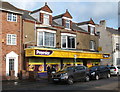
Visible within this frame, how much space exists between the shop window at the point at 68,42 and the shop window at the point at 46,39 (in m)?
2.26

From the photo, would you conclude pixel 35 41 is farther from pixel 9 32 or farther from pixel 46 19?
pixel 46 19

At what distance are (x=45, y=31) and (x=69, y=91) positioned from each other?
12.7m

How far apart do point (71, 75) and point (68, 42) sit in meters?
11.6

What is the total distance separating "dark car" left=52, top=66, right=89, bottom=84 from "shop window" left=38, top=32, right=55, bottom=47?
304 inches

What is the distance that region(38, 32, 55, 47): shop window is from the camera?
23.4m

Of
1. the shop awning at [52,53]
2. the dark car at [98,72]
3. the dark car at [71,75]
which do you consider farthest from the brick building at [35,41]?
the dark car at [71,75]

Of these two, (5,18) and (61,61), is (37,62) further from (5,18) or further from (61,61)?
(5,18)

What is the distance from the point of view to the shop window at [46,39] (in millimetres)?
23377

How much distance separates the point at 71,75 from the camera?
52.3 ft

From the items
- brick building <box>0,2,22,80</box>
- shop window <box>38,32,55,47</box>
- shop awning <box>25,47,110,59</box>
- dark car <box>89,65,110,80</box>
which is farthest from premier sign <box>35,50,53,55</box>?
dark car <box>89,65,110,80</box>

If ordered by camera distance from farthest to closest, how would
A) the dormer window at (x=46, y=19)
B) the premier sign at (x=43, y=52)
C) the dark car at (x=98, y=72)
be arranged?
1. the dormer window at (x=46, y=19)
2. the premier sign at (x=43, y=52)
3. the dark car at (x=98, y=72)

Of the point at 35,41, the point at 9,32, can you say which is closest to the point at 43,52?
the point at 35,41

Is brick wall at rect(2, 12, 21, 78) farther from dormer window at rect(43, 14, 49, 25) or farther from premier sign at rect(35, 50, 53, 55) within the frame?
dormer window at rect(43, 14, 49, 25)

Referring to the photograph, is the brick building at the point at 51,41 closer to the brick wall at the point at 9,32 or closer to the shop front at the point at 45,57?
the shop front at the point at 45,57
